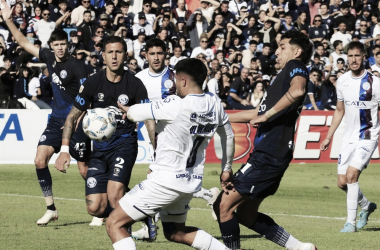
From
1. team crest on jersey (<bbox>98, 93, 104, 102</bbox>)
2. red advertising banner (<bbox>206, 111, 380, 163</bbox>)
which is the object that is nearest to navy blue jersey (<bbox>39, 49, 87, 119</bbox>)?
team crest on jersey (<bbox>98, 93, 104, 102</bbox>)

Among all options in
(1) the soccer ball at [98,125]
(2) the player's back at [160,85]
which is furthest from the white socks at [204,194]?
(1) the soccer ball at [98,125]

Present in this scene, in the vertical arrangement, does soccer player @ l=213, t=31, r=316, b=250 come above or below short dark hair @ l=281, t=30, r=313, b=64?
below

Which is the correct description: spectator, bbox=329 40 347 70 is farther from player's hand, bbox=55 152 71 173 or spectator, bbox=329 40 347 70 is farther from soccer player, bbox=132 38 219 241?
player's hand, bbox=55 152 71 173

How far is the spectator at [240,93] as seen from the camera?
69.4ft

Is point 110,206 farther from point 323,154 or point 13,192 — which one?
point 323,154

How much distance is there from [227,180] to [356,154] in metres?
3.84

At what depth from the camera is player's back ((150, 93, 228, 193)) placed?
630 cm

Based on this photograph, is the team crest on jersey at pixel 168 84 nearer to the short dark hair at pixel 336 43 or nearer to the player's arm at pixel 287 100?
the player's arm at pixel 287 100

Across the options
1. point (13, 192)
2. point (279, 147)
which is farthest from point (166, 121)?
point (13, 192)

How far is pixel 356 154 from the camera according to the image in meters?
10.2

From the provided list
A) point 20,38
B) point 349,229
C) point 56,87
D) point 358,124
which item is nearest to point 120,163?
point 56,87

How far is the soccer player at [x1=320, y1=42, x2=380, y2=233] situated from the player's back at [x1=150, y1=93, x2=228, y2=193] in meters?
4.33

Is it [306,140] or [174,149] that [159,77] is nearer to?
[174,149]

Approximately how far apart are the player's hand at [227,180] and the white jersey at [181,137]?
0.50m
